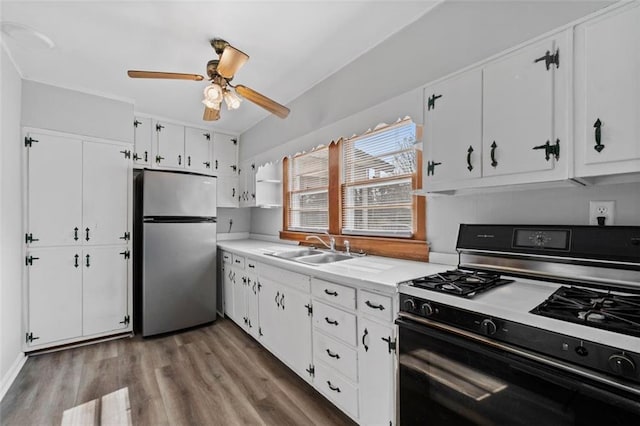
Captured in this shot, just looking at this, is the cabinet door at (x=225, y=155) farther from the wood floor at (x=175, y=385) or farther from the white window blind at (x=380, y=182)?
the wood floor at (x=175, y=385)

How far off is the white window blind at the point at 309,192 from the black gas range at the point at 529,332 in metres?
1.78

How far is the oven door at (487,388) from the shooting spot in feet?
2.81

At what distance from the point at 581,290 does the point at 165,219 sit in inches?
134

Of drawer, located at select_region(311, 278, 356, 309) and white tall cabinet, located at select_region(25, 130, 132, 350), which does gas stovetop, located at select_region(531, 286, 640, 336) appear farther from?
white tall cabinet, located at select_region(25, 130, 132, 350)

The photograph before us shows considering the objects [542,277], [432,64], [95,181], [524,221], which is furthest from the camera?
[95,181]

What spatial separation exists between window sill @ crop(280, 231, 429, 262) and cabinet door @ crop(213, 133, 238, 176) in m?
2.25

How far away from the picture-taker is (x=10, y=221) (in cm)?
241

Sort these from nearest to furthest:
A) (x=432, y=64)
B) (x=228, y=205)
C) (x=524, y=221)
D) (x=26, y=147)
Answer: (x=524, y=221) → (x=432, y=64) → (x=26, y=147) → (x=228, y=205)

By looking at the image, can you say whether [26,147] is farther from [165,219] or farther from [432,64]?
[432,64]

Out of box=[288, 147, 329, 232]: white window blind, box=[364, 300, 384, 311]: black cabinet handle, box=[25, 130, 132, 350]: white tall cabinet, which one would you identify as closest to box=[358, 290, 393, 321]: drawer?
box=[364, 300, 384, 311]: black cabinet handle

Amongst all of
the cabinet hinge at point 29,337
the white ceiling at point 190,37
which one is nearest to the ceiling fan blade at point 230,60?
the white ceiling at point 190,37

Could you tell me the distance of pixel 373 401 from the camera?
1.58 meters

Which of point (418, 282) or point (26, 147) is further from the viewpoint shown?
point (26, 147)

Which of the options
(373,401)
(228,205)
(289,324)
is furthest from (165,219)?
(373,401)
